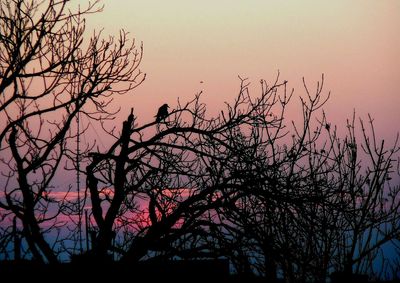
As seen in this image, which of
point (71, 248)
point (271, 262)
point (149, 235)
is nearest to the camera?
point (271, 262)

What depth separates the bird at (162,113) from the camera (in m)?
14.1

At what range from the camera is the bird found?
14109 millimetres

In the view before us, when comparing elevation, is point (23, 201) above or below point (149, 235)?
above

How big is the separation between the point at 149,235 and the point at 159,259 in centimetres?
64

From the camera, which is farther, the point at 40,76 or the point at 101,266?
the point at 40,76

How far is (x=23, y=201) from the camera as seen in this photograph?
531 inches

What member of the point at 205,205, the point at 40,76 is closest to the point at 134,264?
the point at 205,205

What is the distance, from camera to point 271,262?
439 inches

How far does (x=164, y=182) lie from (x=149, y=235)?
1.98 meters

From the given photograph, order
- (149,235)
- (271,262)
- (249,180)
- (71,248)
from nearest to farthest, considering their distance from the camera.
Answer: (271,262), (249,180), (149,235), (71,248)

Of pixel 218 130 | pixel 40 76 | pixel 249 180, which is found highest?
pixel 40 76

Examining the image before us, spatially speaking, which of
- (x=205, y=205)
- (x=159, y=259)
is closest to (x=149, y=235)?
(x=159, y=259)

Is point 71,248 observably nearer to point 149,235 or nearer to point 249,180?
point 149,235

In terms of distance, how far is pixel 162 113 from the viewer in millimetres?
14258
